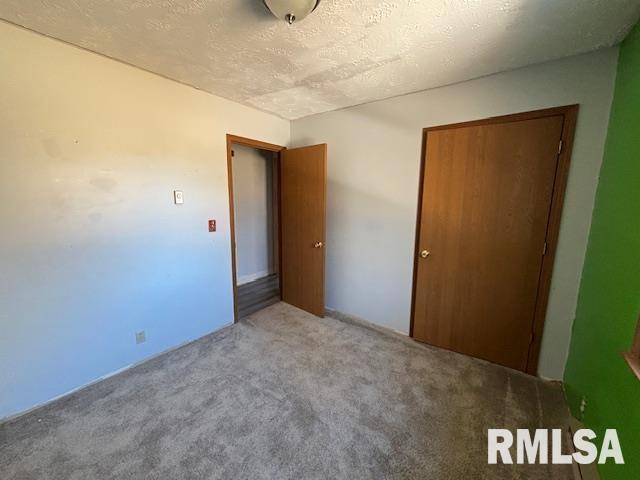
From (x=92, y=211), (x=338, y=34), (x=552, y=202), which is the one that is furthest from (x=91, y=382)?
(x=552, y=202)

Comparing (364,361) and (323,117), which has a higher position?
(323,117)

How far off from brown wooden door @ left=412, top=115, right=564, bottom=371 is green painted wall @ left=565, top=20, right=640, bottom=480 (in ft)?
0.95

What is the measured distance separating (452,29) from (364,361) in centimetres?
235

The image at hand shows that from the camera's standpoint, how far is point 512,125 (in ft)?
5.99

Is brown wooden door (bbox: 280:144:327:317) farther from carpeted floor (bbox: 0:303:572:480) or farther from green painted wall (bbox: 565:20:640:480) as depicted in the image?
green painted wall (bbox: 565:20:640:480)

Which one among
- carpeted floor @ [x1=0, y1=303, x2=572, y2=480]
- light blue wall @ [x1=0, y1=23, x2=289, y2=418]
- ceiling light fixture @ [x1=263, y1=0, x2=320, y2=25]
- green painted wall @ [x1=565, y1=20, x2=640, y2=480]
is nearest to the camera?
green painted wall @ [x1=565, y1=20, x2=640, y2=480]

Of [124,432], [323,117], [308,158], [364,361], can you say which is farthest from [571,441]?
[323,117]

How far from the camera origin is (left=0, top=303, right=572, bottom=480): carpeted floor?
1.29 m

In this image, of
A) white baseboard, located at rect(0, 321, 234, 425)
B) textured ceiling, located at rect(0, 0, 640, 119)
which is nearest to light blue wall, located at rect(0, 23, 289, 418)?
white baseboard, located at rect(0, 321, 234, 425)

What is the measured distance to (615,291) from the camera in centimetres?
121

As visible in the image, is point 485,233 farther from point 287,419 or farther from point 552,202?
point 287,419

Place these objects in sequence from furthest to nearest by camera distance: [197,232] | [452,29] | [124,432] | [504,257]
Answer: [197,232]
[504,257]
[124,432]
[452,29]

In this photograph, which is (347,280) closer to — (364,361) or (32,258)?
(364,361)

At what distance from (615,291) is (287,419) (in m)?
1.89
